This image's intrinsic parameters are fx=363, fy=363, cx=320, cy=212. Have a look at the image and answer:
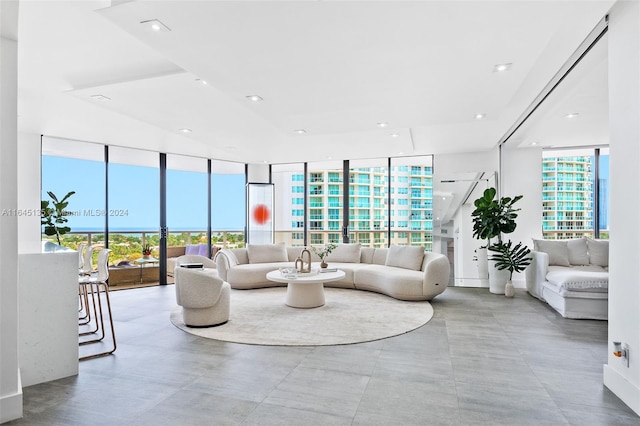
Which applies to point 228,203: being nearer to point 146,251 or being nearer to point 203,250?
point 203,250

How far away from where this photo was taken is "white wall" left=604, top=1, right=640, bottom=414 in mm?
2348

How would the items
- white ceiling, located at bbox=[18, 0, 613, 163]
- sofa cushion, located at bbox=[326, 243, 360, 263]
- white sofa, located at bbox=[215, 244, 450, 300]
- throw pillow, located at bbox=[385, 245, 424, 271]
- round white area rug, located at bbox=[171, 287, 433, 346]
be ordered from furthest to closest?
sofa cushion, located at bbox=[326, 243, 360, 263] → throw pillow, located at bbox=[385, 245, 424, 271] → white sofa, located at bbox=[215, 244, 450, 300] → round white area rug, located at bbox=[171, 287, 433, 346] → white ceiling, located at bbox=[18, 0, 613, 163]

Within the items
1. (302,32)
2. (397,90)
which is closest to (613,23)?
(397,90)

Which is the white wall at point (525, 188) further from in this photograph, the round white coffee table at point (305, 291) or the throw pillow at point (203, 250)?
the throw pillow at point (203, 250)

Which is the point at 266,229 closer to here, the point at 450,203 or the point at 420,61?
the point at 450,203

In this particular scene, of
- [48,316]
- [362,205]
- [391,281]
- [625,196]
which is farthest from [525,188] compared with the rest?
[48,316]

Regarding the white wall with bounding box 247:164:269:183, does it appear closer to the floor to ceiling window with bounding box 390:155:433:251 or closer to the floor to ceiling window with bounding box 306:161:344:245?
the floor to ceiling window with bounding box 306:161:344:245

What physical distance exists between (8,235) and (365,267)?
5.26 metres

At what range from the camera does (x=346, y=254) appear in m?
7.43

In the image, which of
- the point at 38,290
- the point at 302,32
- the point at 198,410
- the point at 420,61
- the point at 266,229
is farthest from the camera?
the point at 266,229

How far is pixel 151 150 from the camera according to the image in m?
7.55

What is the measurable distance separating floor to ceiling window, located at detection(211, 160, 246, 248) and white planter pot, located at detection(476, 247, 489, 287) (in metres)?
5.49

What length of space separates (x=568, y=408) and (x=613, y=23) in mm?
2728

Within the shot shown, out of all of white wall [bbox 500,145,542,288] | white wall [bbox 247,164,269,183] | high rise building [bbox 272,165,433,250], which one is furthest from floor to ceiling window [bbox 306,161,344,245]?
white wall [bbox 500,145,542,288]
